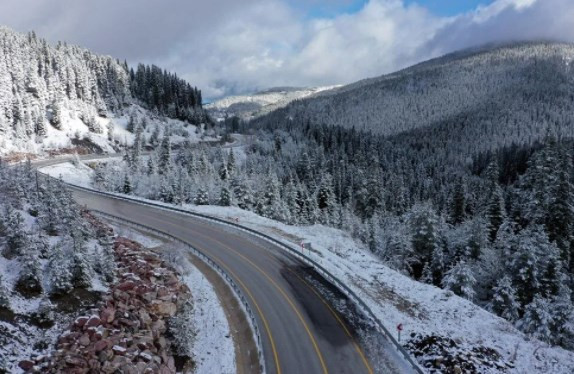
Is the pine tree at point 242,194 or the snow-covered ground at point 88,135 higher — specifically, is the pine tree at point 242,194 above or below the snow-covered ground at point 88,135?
below

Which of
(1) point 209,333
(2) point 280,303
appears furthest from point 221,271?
(1) point 209,333

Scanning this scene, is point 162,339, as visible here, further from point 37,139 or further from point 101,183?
point 37,139

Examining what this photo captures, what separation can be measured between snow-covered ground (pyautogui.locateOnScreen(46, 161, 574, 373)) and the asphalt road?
3.28 m

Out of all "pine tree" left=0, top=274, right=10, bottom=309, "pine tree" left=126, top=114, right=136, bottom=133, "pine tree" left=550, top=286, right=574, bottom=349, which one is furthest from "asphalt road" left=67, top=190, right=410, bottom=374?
"pine tree" left=126, top=114, right=136, bottom=133

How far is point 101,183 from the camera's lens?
208 ft

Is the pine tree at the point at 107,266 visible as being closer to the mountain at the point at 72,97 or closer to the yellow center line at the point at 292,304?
the yellow center line at the point at 292,304

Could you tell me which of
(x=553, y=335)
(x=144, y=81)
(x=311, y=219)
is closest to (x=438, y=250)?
(x=553, y=335)

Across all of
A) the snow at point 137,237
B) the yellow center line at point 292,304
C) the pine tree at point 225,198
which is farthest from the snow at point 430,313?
the pine tree at point 225,198

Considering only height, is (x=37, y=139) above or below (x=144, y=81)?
below

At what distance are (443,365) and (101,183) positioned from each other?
61518 mm

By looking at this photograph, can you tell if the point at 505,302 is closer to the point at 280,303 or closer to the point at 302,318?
the point at 302,318

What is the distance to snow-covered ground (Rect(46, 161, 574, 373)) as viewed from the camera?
1945 centimetres

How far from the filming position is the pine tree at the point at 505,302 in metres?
29.1

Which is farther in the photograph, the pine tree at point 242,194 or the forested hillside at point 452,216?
the pine tree at point 242,194
